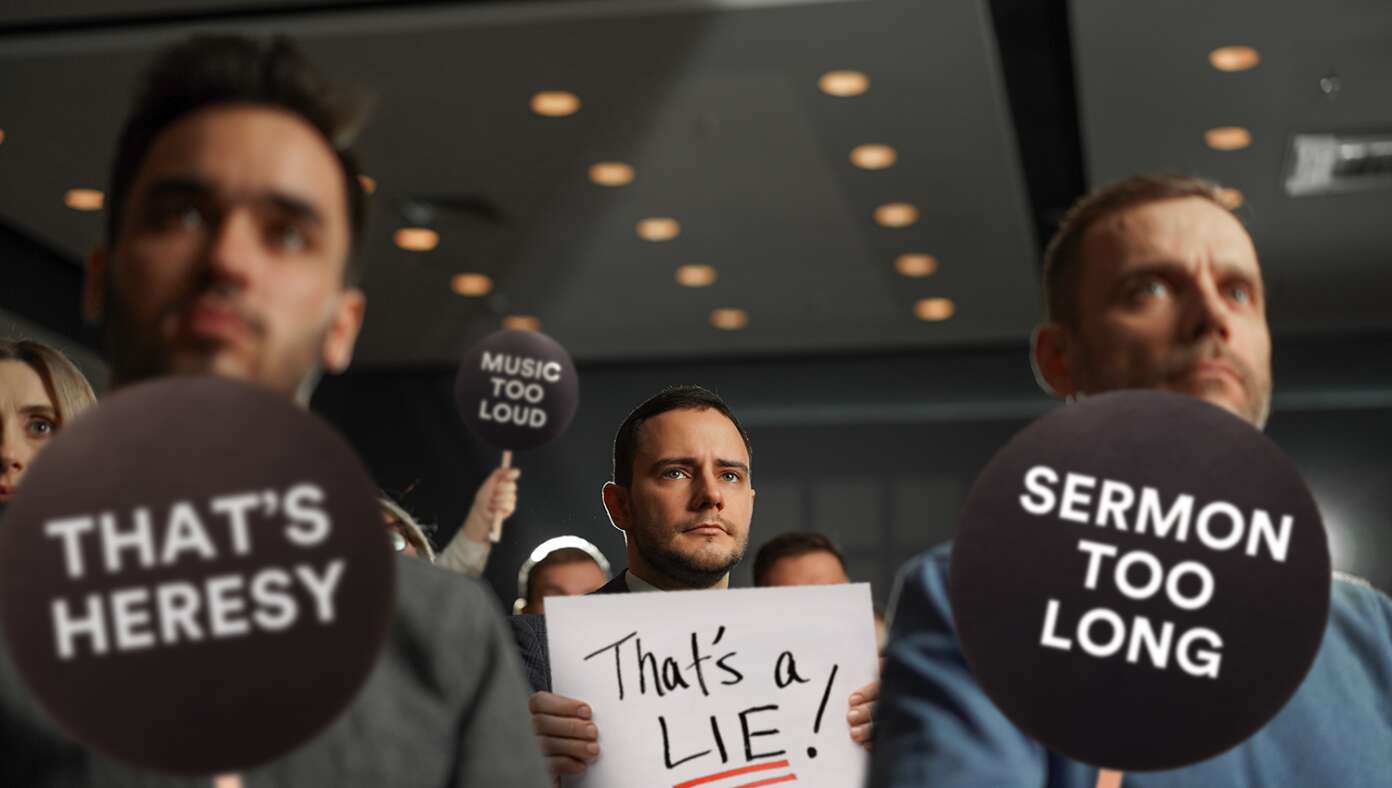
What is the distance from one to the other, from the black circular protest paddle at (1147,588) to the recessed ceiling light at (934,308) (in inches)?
289

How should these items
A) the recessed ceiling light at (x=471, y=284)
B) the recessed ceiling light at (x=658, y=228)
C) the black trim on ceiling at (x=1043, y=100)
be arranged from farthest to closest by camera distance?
the recessed ceiling light at (x=471, y=284) < the recessed ceiling light at (x=658, y=228) < the black trim on ceiling at (x=1043, y=100)

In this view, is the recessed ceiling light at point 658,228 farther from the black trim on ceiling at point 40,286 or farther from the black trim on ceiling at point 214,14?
the black trim on ceiling at point 40,286

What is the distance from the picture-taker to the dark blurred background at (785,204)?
17.3 ft

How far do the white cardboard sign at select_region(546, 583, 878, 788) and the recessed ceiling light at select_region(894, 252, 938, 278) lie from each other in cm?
572

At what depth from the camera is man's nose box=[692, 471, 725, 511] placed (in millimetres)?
2562

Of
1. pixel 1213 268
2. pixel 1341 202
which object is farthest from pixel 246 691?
pixel 1341 202

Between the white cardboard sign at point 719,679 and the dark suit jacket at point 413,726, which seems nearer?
the dark suit jacket at point 413,726

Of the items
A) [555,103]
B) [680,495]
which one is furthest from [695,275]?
[680,495]

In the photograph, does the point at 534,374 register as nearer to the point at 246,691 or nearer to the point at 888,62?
the point at 888,62

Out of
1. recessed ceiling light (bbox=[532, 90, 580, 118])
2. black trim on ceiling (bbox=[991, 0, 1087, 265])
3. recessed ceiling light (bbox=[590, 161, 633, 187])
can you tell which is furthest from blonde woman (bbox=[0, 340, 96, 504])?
recessed ceiling light (bbox=[590, 161, 633, 187])

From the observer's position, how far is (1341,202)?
6605 millimetres

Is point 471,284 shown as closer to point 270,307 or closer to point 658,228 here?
point 658,228

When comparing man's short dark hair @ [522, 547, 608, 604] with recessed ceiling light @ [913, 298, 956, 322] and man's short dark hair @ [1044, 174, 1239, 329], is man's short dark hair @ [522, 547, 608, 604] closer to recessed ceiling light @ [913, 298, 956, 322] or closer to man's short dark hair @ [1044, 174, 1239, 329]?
man's short dark hair @ [1044, 174, 1239, 329]

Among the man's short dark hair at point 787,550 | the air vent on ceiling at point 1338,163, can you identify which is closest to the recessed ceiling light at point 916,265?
the air vent on ceiling at point 1338,163
